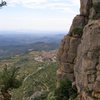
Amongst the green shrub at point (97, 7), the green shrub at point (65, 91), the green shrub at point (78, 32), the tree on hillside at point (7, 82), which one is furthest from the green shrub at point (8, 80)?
the green shrub at point (78, 32)

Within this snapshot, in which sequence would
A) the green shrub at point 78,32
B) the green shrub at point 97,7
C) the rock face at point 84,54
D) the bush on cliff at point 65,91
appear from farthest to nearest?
the green shrub at point 78,32
the bush on cliff at point 65,91
the green shrub at point 97,7
the rock face at point 84,54

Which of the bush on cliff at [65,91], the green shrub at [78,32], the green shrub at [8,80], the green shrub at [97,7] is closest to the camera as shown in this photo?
the green shrub at [8,80]

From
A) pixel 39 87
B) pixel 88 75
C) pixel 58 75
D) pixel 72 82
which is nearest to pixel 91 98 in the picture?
pixel 88 75

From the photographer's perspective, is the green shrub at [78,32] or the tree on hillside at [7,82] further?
the green shrub at [78,32]

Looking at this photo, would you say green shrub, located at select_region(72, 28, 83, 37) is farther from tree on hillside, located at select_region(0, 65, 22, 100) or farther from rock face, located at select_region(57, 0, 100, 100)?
tree on hillside, located at select_region(0, 65, 22, 100)

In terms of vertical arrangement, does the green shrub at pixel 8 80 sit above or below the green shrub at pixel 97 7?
below

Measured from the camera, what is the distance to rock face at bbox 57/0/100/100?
4219cm

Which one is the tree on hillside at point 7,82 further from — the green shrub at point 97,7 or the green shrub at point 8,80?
the green shrub at point 97,7

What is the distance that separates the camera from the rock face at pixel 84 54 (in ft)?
138

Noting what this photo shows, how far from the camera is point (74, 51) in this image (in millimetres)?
51625

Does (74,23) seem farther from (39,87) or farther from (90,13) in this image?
(39,87)

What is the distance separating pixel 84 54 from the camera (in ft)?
146

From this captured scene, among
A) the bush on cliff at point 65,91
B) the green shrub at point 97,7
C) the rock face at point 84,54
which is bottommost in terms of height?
the bush on cliff at point 65,91

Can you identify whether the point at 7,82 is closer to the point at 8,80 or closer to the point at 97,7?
the point at 8,80
